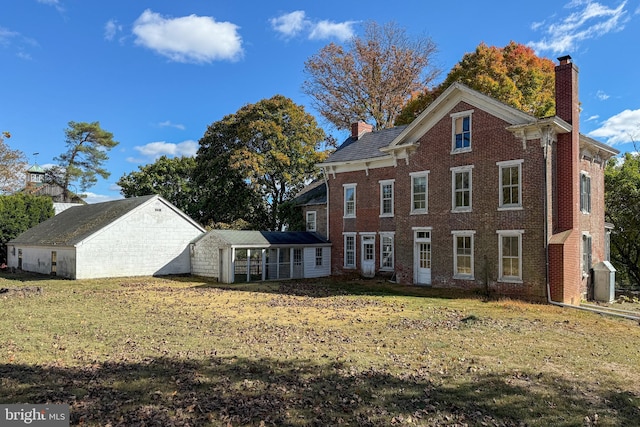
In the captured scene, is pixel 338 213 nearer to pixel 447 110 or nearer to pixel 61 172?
pixel 447 110

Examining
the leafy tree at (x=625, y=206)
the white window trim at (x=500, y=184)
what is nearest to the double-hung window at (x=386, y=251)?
the white window trim at (x=500, y=184)

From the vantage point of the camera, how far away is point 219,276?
1018 inches

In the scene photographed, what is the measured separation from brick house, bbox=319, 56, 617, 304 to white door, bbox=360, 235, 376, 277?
12 cm

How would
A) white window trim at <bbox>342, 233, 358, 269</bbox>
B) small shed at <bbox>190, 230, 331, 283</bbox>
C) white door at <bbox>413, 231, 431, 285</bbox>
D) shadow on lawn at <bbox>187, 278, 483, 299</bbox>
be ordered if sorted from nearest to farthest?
shadow on lawn at <bbox>187, 278, 483, 299</bbox> → white door at <bbox>413, 231, 431, 285</bbox> → small shed at <bbox>190, 230, 331, 283</bbox> → white window trim at <bbox>342, 233, 358, 269</bbox>

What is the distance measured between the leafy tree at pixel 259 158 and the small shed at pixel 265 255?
24.2 feet

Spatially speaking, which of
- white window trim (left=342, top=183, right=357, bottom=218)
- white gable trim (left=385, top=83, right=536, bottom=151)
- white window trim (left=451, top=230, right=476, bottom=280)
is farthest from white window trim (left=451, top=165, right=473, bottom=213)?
white window trim (left=342, top=183, right=357, bottom=218)

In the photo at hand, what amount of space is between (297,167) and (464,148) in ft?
62.6

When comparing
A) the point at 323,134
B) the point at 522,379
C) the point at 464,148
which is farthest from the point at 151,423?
the point at 323,134

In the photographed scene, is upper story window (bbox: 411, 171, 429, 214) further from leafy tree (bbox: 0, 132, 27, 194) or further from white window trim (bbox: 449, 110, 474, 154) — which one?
leafy tree (bbox: 0, 132, 27, 194)

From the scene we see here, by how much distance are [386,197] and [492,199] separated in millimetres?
7030

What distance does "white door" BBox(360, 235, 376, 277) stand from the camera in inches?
994

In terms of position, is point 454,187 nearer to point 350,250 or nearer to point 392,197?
point 392,197

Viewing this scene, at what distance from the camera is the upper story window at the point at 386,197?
24.7 m

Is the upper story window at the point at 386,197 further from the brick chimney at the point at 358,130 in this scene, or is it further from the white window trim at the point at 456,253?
the brick chimney at the point at 358,130
